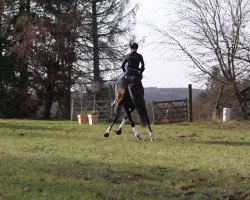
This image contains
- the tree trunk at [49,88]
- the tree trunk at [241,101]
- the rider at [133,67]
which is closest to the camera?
the rider at [133,67]

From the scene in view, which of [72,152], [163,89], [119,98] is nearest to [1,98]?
[163,89]

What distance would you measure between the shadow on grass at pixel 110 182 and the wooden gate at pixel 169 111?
1674 cm

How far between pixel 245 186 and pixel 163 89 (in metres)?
42.6

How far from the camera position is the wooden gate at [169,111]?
2627 centimetres

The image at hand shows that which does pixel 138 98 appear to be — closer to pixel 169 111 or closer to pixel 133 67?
pixel 133 67

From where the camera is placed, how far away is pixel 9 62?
36375 mm

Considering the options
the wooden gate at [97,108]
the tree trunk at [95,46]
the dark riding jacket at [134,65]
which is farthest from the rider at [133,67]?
the tree trunk at [95,46]

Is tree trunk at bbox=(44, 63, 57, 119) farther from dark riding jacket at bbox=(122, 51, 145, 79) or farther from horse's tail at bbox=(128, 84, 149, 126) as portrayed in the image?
horse's tail at bbox=(128, 84, 149, 126)

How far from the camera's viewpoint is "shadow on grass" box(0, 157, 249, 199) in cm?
682

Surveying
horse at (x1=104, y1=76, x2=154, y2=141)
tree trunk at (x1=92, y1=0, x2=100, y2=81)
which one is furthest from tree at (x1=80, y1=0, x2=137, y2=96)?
horse at (x1=104, y1=76, x2=154, y2=141)

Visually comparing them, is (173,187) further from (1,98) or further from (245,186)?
(1,98)

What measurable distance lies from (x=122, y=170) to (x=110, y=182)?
1.01m

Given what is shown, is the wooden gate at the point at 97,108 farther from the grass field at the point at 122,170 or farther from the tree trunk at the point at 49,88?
the grass field at the point at 122,170

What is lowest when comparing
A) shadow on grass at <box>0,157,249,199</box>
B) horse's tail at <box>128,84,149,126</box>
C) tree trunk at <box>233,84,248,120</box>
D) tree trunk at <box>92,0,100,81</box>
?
shadow on grass at <box>0,157,249,199</box>
